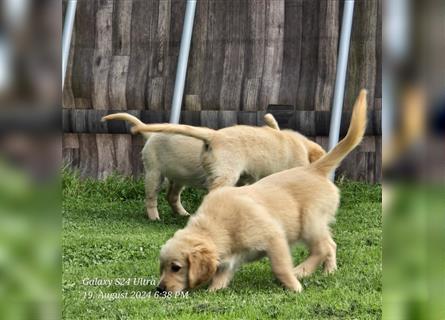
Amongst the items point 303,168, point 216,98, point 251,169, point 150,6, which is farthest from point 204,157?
point 150,6

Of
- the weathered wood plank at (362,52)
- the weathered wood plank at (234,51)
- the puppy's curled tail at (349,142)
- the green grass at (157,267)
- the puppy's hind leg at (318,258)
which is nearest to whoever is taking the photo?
the puppy's curled tail at (349,142)

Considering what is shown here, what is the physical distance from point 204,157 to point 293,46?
108cm

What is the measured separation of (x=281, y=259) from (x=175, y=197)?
532 millimetres

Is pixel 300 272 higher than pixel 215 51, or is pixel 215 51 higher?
pixel 215 51

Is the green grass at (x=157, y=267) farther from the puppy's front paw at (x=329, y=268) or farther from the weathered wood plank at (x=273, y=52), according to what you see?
the weathered wood plank at (x=273, y=52)

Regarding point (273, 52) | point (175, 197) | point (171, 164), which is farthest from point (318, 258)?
point (171, 164)

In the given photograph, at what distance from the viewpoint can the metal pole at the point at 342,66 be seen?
235 cm

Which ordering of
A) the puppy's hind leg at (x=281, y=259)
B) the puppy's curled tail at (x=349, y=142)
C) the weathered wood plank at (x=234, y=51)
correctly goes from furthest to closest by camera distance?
the puppy's hind leg at (x=281, y=259) < the weathered wood plank at (x=234, y=51) < the puppy's curled tail at (x=349, y=142)

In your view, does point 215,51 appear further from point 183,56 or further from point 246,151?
point 246,151

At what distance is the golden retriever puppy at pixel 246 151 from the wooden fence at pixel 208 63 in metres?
0.16

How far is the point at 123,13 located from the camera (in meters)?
2.40

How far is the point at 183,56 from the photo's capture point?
246 cm

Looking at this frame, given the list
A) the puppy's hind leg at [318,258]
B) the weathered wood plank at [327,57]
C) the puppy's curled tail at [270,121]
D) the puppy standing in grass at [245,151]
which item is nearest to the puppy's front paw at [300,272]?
the puppy's hind leg at [318,258]

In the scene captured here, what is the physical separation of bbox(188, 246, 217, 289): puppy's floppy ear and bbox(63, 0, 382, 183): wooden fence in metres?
0.49
